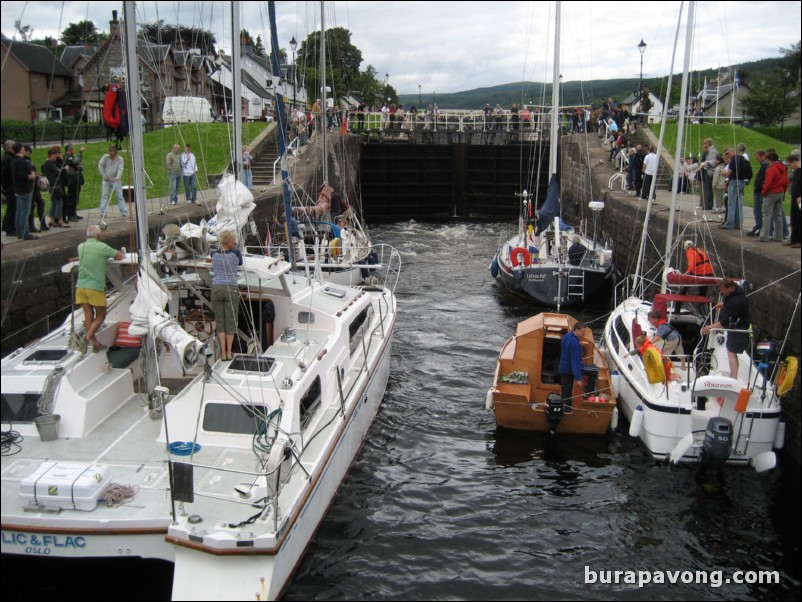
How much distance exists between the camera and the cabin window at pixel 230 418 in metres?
7.05

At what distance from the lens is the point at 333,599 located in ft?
21.0

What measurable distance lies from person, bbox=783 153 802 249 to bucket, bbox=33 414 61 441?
947cm

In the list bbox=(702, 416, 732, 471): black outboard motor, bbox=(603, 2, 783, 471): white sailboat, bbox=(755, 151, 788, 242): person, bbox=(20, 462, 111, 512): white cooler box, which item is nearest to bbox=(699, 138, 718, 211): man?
bbox=(755, 151, 788, 242): person

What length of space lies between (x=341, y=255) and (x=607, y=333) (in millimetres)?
6739

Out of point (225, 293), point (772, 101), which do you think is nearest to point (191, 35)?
point (225, 293)

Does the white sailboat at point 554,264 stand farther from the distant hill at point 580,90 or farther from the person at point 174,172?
the distant hill at point 580,90

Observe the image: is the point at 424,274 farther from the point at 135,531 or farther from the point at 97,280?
the point at 135,531

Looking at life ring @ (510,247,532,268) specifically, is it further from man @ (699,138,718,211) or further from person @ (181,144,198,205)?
person @ (181,144,198,205)

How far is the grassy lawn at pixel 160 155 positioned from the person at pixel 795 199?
32.8ft

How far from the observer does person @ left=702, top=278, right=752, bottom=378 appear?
8.73m

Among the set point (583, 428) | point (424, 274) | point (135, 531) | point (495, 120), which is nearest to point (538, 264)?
point (424, 274)

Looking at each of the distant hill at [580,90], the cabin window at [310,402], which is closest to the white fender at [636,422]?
the cabin window at [310,402]

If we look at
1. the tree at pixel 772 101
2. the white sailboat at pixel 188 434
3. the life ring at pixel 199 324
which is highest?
the tree at pixel 772 101

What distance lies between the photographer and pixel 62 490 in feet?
18.8
